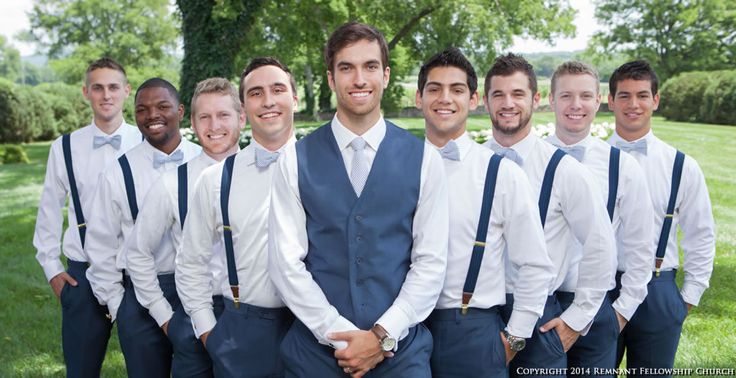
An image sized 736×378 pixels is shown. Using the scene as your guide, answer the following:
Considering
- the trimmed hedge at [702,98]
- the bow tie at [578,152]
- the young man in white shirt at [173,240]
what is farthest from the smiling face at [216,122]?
the trimmed hedge at [702,98]

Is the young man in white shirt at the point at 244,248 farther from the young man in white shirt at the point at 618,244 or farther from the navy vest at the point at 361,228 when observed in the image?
the young man in white shirt at the point at 618,244

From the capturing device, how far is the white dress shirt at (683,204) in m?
4.10

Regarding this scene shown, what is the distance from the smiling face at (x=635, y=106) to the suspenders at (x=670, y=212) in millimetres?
293

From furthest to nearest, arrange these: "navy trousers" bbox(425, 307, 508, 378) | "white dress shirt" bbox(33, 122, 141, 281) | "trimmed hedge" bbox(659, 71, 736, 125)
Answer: "trimmed hedge" bbox(659, 71, 736, 125) → "white dress shirt" bbox(33, 122, 141, 281) → "navy trousers" bbox(425, 307, 508, 378)

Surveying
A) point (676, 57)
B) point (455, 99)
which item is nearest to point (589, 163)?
point (455, 99)

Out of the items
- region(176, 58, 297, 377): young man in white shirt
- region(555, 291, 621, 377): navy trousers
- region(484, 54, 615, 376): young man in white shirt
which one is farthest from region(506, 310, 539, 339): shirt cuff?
region(176, 58, 297, 377): young man in white shirt

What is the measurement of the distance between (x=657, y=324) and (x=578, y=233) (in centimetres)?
102

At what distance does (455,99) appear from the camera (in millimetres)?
3359

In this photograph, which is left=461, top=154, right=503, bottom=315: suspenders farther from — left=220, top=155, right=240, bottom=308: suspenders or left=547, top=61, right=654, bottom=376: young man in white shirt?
left=220, top=155, right=240, bottom=308: suspenders

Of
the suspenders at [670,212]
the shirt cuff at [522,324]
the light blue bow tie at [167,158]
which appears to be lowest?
the shirt cuff at [522,324]

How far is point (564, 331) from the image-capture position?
3.47 metres

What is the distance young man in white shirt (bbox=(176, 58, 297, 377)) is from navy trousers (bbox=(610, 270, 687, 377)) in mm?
2063

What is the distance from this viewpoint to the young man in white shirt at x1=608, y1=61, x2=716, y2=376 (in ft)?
13.3

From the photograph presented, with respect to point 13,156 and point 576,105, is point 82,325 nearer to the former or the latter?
point 576,105
